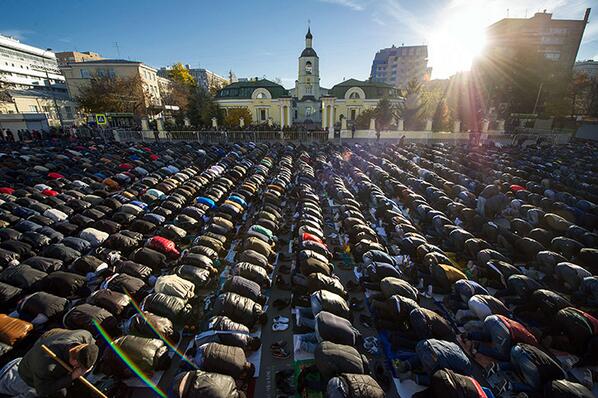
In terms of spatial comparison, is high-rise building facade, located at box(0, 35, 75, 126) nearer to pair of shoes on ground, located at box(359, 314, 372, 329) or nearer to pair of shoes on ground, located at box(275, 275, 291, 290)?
pair of shoes on ground, located at box(275, 275, 291, 290)

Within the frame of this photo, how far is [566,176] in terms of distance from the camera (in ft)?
55.1

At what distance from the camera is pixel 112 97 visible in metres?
38.6

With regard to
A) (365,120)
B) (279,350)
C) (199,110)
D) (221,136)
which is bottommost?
(279,350)

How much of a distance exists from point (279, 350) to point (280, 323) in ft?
2.86

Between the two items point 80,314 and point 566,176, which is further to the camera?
point 566,176

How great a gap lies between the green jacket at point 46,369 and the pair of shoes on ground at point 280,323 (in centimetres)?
391

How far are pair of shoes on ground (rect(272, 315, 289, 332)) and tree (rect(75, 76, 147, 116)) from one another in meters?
44.0

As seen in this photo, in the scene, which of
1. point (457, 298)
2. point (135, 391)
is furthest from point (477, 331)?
point (135, 391)

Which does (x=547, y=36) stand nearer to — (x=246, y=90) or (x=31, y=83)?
(x=246, y=90)

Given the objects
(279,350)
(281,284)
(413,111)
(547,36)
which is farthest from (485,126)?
(547,36)

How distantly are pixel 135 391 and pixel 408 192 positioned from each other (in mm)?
12876

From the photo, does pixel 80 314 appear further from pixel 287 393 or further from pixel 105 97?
pixel 105 97


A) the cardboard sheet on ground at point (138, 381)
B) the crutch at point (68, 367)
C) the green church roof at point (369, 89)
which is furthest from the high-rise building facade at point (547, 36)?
the crutch at point (68, 367)

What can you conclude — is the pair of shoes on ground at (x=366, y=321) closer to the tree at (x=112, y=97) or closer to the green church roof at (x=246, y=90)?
the tree at (x=112, y=97)
